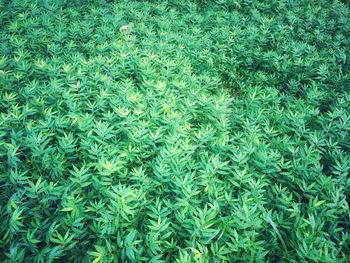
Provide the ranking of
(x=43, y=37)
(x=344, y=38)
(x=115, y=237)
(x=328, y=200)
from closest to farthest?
(x=115, y=237) → (x=328, y=200) → (x=43, y=37) → (x=344, y=38)

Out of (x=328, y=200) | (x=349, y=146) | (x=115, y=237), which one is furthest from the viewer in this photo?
(x=349, y=146)

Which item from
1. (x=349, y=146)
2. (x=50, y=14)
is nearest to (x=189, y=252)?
(x=349, y=146)

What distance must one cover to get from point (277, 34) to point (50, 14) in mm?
3750

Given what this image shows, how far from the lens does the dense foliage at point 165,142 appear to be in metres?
2.22

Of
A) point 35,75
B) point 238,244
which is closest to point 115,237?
point 238,244

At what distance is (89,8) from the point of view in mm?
5199

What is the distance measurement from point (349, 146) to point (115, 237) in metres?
2.51

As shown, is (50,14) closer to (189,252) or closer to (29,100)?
(29,100)

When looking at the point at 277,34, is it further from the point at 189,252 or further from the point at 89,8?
the point at 189,252

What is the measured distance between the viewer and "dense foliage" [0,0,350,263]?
222 centimetres

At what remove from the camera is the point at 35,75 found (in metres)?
3.56

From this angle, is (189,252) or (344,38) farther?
(344,38)

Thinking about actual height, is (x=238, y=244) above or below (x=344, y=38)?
below

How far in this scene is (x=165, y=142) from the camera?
287cm
